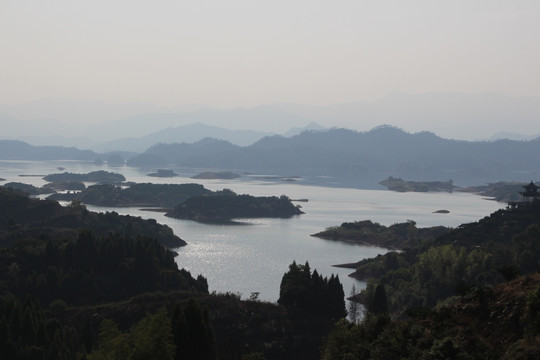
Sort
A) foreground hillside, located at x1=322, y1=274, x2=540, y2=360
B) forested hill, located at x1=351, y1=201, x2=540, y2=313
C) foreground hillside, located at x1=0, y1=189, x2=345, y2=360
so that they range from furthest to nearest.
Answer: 1. forested hill, located at x1=351, y1=201, x2=540, y2=313
2. foreground hillside, located at x1=0, y1=189, x2=345, y2=360
3. foreground hillside, located at x1=322, y1=274, x2=540, y2=360

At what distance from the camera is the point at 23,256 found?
266 ft

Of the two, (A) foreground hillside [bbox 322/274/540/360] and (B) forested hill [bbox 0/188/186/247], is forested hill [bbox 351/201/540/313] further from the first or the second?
(B) forested hill [bbox 0/188/186/247]

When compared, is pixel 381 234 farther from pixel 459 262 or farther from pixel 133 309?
pixel 133 309

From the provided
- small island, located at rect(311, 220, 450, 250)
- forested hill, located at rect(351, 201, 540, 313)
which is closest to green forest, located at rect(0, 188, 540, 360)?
forested hill, located at rect(351, 201, 540, 313)

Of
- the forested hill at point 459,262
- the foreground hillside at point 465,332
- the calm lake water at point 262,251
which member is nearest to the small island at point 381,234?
the calm lake water at point 262,251

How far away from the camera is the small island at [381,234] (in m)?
147

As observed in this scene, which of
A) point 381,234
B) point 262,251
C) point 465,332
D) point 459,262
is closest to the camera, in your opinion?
point 465,332

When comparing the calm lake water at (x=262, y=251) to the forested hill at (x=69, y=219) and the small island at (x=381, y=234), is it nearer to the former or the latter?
the small island at (x=381, y=234)

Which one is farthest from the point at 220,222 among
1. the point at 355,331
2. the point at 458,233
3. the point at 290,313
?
the point at 355,331

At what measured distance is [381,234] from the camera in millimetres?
155125

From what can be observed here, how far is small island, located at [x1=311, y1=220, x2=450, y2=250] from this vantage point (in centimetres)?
14712

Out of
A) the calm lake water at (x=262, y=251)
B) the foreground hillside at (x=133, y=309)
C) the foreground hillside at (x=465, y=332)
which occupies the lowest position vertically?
the calm lake water at (x=262, y=251)

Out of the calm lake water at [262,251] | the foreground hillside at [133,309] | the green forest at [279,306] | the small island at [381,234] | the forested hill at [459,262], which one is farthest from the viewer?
the small island at [381,234]

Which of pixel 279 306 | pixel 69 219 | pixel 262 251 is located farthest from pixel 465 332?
pixel 69 219
